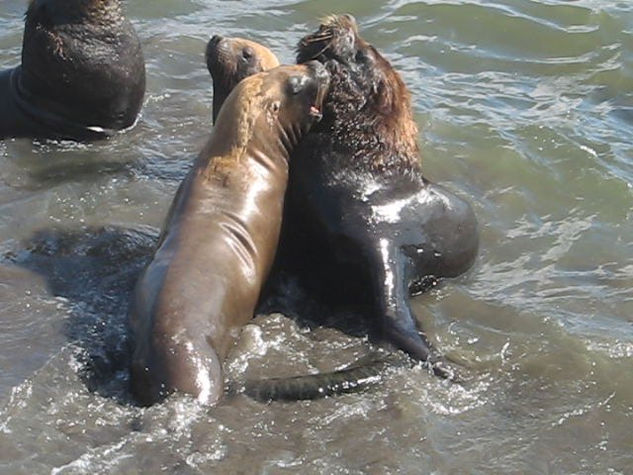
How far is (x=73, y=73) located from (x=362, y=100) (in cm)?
310

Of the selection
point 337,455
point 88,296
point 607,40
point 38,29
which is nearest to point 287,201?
point 88,296

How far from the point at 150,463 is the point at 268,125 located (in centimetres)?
214

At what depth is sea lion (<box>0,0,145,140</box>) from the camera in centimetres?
865

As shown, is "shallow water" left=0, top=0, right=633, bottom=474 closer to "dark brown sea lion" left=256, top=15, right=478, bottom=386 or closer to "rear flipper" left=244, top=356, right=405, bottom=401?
"rear flipper" left=244, top=356, right=405, bottom=401

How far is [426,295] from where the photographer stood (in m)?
6.54

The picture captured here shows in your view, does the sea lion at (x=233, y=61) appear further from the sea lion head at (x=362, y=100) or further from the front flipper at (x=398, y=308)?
the front flipper at (x=398, y=308)

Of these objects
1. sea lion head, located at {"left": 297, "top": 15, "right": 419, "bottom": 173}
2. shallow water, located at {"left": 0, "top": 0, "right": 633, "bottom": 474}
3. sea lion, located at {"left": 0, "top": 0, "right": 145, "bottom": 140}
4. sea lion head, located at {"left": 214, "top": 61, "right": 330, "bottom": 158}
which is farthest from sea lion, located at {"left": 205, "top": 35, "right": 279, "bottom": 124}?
sea lion, located at {"left": 0, "top": 0, "right": 145, "bottom": 140}

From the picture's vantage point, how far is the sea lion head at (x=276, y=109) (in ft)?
20.4

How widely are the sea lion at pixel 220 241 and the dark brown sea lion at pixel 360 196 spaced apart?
0.14 meters

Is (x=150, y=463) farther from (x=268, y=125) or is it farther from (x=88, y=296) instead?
(x=268, y=125)

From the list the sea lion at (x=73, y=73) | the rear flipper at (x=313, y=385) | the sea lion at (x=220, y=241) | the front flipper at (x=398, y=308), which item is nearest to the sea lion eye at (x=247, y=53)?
the sea lion at (x=220, y=241)

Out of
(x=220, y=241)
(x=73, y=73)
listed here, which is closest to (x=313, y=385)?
(x=220, y=241)

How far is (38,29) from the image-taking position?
867cm

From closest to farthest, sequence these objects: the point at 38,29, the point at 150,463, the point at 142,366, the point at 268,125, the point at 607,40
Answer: the point at 150,463, the point at 142,366, the point at 268,125, the point at 38,29, the point at 607,40
